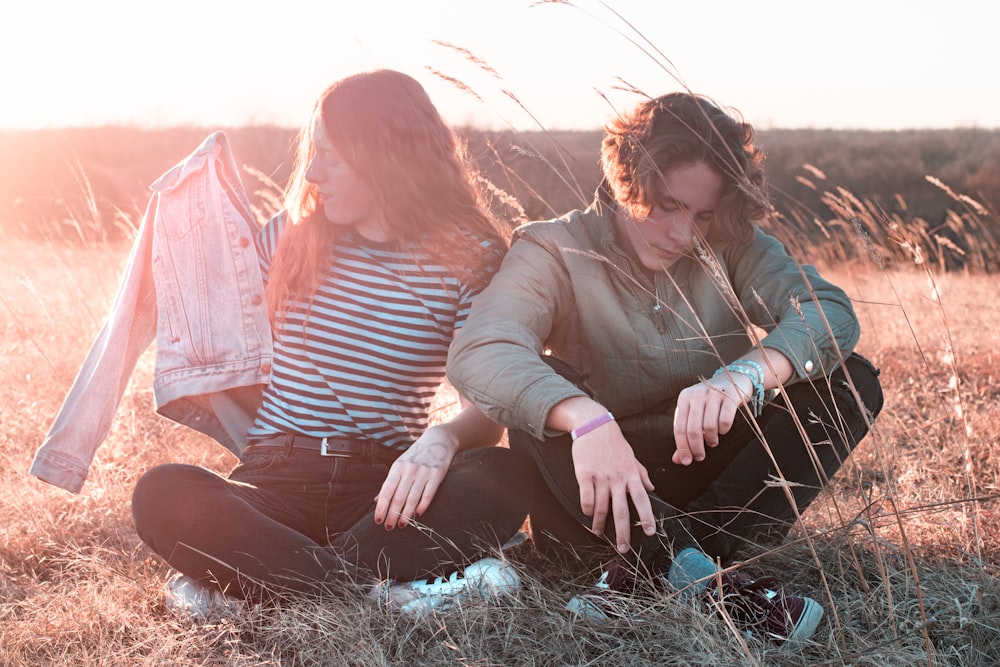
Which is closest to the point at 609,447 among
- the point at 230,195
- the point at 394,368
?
the point at 394,368

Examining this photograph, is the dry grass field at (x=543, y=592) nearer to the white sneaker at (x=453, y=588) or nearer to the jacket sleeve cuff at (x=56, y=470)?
the white sneaker at (x=453, y=588)

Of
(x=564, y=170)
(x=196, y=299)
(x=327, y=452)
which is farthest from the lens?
(x=564, y=170)

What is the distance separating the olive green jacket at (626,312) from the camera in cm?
211

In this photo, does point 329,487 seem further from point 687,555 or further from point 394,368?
point 687,555

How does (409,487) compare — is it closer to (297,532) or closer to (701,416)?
(297,532)

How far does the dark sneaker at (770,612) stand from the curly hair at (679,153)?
0.88 meters

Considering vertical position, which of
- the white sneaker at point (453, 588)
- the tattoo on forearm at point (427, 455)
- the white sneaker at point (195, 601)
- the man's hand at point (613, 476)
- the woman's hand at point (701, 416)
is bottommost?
the white sneaker at point (195, 601)

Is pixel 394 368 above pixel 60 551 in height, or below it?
above

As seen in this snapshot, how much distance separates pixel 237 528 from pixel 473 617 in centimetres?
60

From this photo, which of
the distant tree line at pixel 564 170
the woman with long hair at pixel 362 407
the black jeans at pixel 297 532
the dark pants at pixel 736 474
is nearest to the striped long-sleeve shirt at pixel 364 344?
the woman with long hair at pixel 362 407

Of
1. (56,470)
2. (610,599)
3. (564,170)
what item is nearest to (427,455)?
(610,599)

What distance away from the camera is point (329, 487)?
2279 mm

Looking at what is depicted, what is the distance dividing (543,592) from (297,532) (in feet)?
2.01

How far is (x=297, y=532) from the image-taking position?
212 centimetres
